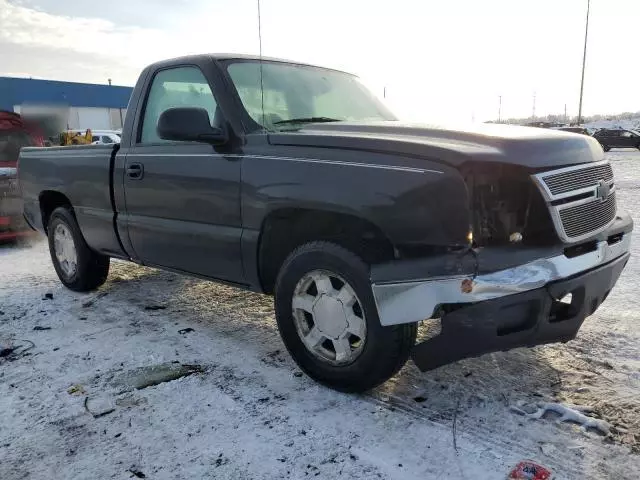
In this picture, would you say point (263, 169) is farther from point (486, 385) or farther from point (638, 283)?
point (638, 283)

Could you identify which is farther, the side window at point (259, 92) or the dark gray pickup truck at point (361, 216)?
the side window at point (259, 92)

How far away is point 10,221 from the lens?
749 cm

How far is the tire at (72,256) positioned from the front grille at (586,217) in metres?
4.17

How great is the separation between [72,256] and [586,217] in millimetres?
4525

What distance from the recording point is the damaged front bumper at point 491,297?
96.8 inches

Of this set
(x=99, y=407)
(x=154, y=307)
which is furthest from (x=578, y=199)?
(x=154, y=307)

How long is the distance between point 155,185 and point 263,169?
1156 mm

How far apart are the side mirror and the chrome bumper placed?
1460 millimetres

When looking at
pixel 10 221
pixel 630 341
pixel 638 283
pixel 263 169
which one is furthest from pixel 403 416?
pixel 10 221

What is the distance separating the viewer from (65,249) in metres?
5.38

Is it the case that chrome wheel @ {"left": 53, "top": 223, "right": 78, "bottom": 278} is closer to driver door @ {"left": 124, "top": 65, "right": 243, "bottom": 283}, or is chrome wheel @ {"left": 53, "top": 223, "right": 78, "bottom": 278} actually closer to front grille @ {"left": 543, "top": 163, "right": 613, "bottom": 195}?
driver door @ {"left": 124, "top": 65, "right": 243, "bottom": 283}

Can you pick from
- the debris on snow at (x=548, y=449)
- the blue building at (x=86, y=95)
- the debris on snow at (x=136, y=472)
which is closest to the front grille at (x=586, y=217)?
the debris on snow at (x=548, y=449)

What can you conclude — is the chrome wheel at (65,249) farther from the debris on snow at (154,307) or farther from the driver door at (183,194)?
the driver door at (183,194)

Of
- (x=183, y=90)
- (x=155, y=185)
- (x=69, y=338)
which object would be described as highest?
(x=183, y=90)
